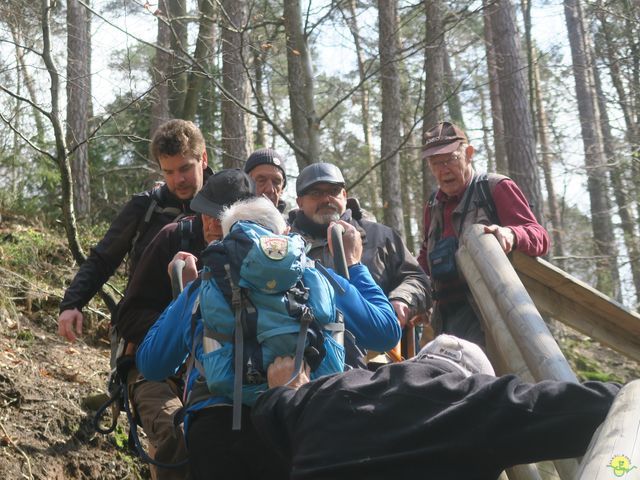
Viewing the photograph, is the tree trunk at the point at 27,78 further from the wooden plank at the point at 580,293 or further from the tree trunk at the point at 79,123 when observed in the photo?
the wooden plank at the point at 580,293

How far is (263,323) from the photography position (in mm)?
2881

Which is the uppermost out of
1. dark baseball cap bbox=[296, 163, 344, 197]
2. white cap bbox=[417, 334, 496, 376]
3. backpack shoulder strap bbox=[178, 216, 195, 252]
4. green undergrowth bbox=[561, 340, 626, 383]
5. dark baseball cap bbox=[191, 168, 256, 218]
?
dark baseball cap bbox=[296, 163, 344, 197]

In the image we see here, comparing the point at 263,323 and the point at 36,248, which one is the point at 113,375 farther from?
the point at 36,248

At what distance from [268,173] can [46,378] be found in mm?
2719

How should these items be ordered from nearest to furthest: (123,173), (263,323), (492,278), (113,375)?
(263,323), (492,278), (113,375), (123,173)

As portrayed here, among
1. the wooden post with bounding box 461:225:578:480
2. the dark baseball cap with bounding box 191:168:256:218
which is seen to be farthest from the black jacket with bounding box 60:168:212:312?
the wooden post with bounding box 461:225:578:480

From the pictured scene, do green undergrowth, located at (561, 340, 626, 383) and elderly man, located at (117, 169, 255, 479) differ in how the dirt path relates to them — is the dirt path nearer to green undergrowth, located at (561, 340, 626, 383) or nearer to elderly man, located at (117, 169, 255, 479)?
elderly man, located at (117, 169, 255, 479)

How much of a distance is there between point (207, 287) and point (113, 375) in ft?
6.38

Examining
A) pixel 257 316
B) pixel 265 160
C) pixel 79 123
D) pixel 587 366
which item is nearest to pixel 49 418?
pixel 265 160

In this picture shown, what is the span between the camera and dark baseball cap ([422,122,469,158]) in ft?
16.4

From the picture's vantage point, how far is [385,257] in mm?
4965

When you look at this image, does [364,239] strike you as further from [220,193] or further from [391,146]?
[391,146]

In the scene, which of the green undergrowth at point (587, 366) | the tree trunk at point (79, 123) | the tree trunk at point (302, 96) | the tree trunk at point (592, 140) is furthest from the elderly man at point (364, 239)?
the tree trunk at point (592, 140)

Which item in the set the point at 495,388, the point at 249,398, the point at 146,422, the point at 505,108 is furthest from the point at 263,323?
the point at 505,108
